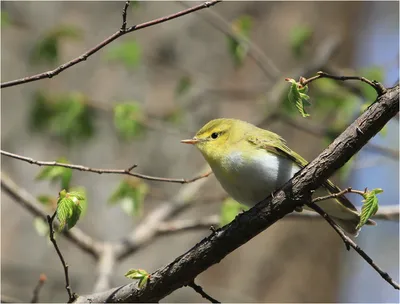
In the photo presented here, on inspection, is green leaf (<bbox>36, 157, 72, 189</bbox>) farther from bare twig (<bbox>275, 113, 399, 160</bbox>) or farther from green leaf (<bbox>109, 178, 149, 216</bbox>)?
bare twig (<bbox>275, 113, 399, 160</bbox>)

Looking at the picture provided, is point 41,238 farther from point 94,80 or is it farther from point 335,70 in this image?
point 335,70

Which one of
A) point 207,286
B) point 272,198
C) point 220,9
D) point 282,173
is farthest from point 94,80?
point 272,198

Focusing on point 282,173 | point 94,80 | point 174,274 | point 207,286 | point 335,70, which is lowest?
point 174,274

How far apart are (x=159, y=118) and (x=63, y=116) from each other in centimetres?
78

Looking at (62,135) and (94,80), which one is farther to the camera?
(94,80)

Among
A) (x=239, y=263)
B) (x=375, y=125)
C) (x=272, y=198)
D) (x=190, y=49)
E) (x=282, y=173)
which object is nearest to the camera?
(x=375, y=125)

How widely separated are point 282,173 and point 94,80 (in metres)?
2.56

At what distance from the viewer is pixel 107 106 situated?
14.2ft

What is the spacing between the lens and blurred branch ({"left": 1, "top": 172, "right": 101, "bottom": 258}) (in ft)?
10.6

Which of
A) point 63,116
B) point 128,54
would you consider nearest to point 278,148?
point 128,54

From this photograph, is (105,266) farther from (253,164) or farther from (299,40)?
(299,40)

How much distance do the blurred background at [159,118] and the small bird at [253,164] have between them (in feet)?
3.77

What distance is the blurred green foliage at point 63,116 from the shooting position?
4.14 meters

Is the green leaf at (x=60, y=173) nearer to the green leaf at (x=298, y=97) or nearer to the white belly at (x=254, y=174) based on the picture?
the white belly at (x=254, y=174)
